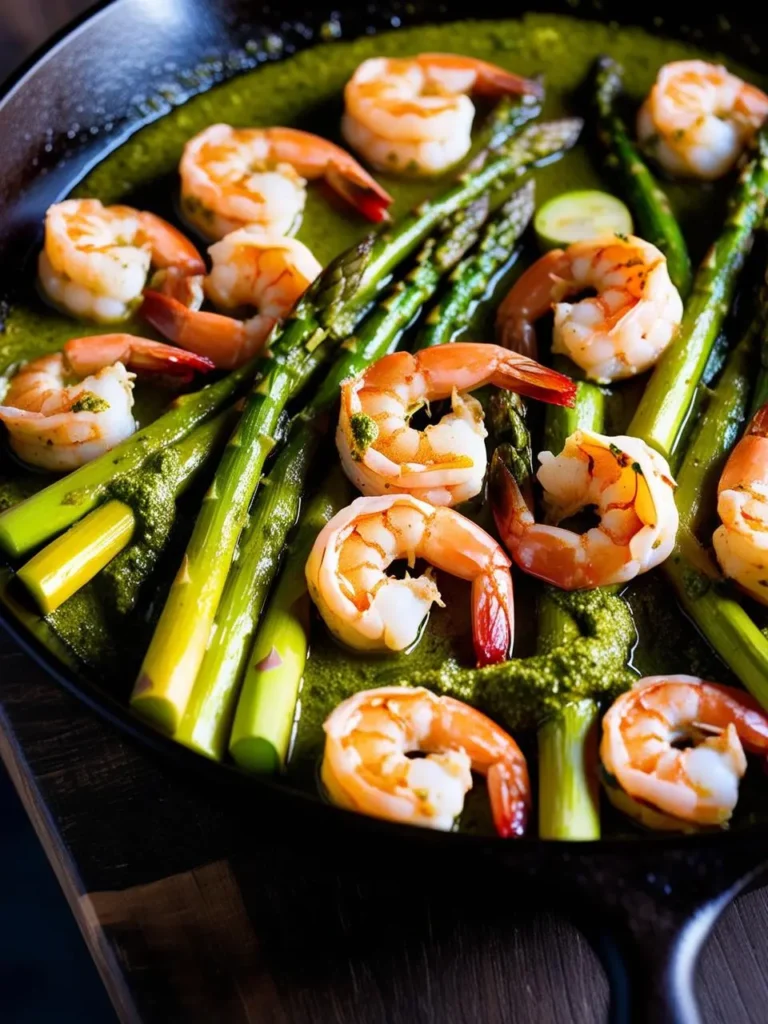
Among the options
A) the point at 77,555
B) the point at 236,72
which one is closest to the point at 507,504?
the point at 77,555

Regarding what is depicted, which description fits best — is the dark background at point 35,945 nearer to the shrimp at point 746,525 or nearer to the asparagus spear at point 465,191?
the asparagus spear at point 465,191

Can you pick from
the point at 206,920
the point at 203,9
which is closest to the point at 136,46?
the point at 203,9

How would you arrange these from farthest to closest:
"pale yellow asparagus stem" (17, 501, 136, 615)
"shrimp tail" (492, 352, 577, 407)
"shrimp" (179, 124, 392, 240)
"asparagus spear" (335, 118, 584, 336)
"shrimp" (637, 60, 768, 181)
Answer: "shrimp" (637, 60, 768, 181) < "shrimp" (179, 124, 392, 240) < "asparagus spear" (335, 118, 584, 336) < "shrimp tail" (492, 352, 577, 407) < "pale yellow asparagus stem" (17, 501, 136, 615)

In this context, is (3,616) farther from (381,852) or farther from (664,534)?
(664,534)

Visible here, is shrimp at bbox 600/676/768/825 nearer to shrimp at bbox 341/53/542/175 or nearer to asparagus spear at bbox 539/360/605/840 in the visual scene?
asparagus spear at bbox 539/360/605/840

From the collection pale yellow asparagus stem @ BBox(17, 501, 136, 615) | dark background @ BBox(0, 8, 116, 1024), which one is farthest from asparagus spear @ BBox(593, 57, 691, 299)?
dark background @ BBox(0, 8, 116, 1024)

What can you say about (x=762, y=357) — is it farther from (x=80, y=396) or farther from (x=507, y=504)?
(x=80, y=396)
